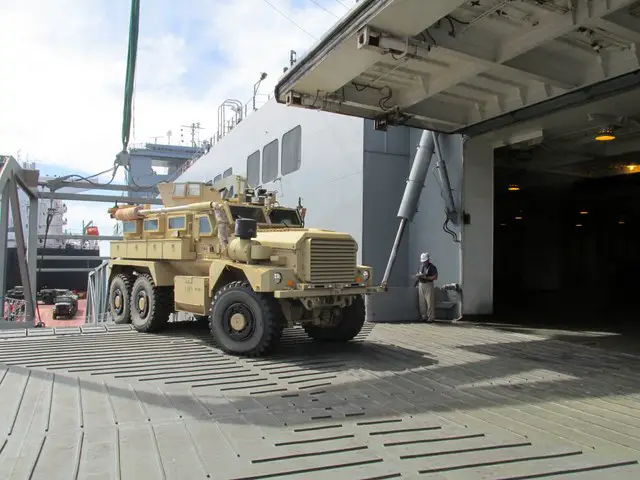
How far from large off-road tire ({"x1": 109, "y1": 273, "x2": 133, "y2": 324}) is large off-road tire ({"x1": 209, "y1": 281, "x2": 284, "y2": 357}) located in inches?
128

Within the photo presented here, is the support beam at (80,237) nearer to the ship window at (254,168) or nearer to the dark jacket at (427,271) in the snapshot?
the ship window at (254,168)

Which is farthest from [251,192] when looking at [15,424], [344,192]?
[15,424]

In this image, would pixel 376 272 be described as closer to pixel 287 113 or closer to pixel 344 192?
pixel 344 192

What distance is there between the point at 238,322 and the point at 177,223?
2.43 m

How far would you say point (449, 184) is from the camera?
10586mm

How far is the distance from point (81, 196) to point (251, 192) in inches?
781

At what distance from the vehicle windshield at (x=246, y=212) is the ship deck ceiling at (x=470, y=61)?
6.30ft

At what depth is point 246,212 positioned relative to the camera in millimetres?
7715

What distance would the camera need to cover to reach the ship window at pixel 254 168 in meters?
17.1

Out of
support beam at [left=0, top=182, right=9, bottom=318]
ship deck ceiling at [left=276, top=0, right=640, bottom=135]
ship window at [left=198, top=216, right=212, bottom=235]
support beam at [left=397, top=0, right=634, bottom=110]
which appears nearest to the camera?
support beam at [left=397, top=0, right=634, bottom=110]

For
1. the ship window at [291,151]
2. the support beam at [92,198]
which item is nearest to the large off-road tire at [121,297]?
the ship window at [291,151]

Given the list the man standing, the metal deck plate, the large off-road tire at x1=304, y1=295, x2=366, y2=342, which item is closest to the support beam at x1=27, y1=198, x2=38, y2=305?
the metal deck plate

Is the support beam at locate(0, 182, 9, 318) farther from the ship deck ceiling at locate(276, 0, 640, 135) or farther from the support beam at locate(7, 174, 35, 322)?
the ship deck ceiling at locate(276, 0, 640, 135)

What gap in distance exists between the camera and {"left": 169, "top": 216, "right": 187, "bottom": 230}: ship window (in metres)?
8.01
